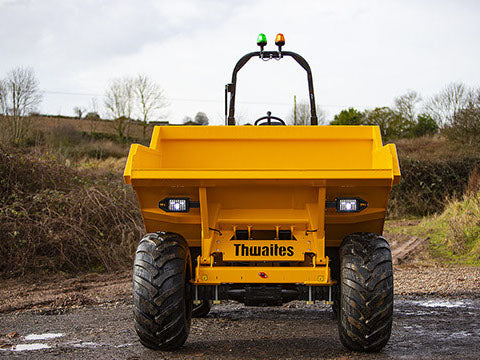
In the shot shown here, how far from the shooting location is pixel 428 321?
4867mm

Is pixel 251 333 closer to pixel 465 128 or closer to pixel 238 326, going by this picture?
pixel 238 326

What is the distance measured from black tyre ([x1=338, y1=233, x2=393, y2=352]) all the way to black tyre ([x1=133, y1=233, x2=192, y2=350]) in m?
1.15

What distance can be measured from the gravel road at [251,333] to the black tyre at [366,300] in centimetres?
15

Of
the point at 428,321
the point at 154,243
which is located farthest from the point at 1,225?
the point at 428,321

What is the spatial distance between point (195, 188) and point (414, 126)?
2635 cm

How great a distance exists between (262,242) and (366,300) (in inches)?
34.4

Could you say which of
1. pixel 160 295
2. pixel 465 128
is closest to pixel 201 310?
pixel 160 295

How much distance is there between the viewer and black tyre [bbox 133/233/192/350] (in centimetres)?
362

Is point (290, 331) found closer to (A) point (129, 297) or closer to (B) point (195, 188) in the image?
(B) point (195, 188)

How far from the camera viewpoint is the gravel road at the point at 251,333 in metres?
3.79

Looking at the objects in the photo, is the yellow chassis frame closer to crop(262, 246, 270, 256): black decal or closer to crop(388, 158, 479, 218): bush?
crop(262, 246, 270, 256): black decal

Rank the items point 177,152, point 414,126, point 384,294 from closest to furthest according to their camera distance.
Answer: point 384,294
point 177,152
point 414,126

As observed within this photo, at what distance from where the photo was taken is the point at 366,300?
11.5ft

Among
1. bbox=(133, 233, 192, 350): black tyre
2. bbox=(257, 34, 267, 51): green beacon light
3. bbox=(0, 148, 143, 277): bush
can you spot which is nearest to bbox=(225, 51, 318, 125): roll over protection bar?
bbox=(257, 34, 267, 51): green beacon light
